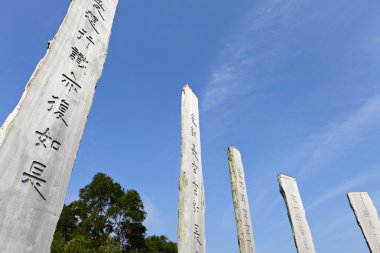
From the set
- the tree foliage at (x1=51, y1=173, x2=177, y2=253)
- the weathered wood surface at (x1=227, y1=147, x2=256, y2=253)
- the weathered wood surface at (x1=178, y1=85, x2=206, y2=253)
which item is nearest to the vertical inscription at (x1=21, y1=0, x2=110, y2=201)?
the weathered wood surface at (x1=178, y1=85, x2=206, y2=253)

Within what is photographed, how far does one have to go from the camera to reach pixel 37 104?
2.34 meters

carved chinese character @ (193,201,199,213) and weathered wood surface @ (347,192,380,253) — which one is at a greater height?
weathered wood surface @ (347,192,380,253)

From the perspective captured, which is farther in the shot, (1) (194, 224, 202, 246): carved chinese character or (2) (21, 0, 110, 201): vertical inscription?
(1) (194, 224, 202, 246): carved chinese character

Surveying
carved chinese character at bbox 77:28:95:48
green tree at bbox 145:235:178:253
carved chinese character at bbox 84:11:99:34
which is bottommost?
carved chinese character at bbox 77:28:95:48

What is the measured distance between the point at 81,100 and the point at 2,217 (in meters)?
1.27

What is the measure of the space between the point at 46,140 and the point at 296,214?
7.46m

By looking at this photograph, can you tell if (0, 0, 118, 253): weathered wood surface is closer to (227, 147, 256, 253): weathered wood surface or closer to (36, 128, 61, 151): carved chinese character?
(36, 128, 61, 151): carved chinese character

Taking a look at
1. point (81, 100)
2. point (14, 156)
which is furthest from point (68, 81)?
point (14, 156)

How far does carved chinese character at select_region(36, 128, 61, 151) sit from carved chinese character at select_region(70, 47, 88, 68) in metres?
0.87

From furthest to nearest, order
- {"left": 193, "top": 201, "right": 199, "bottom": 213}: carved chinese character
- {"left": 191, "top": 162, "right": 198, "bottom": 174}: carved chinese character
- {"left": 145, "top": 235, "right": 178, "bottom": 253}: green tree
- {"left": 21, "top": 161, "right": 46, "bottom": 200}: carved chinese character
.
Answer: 1. {"left": 145, "top": 235, "right": 178, "bottom": 253}: green tree
2. {"left": 191, "top": 162, "right": 198, "bottom": 174}: carved chinese character
3. {"left": 193, "top": 201, "right": 199, "bottom": 213}: carved chinese character
4. {"left": 21, "top": 161, "right": 46, "bottom": 200}: carved chinese character

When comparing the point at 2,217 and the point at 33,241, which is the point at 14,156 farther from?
the point at 33,241

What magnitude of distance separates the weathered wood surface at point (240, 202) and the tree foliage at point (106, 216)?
895 cm

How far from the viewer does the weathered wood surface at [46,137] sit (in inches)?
76.8

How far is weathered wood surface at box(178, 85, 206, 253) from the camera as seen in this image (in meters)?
4.11
